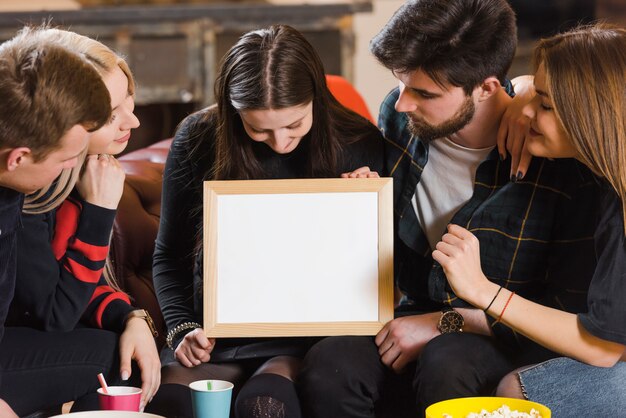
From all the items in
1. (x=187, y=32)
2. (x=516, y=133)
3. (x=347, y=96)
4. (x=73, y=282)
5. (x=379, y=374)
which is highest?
(x=187, y=32)

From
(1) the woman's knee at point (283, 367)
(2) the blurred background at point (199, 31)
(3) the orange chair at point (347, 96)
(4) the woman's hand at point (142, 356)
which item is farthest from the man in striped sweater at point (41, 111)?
(2) the blurred background at point (199, 31)

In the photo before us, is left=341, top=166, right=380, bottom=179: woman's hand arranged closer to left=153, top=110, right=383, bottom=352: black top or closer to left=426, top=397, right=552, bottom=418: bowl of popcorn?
left=153, top=110, right=383, bottom=352: black top

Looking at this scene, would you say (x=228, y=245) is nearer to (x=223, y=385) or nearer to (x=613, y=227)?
(x=223, y=385)

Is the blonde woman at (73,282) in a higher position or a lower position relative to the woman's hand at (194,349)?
higher

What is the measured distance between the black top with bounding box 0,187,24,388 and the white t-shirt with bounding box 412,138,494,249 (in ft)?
2.50

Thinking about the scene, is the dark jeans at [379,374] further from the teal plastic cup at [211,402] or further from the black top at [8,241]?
the black top at [8,241]

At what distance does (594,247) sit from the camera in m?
1.54

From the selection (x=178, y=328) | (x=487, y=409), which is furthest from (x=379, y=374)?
(x=178, y=328)

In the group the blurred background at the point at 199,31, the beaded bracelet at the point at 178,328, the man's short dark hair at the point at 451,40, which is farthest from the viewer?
the blurred background at the point at 199,31

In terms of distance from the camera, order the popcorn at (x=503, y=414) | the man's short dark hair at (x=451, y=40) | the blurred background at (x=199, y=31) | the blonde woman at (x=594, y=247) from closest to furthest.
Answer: the popcorn at (x=503, y=414) < the blonde woman at (x=594, y=247) < the man's short dark hair at (x=451, y=40) < the blurred background at (x=199, y=31)

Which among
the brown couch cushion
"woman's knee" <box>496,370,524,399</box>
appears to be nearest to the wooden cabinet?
the brown couch cushion

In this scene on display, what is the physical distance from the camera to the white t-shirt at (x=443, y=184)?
5.67ft

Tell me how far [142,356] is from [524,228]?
0.72 m

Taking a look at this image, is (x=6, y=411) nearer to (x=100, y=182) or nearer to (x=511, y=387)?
(x=100, y=182)
